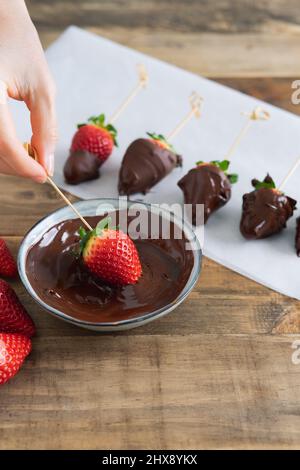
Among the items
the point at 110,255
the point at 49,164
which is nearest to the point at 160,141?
the point at 49,164

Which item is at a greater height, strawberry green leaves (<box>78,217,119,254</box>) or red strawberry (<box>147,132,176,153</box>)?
strawberry green leaves (<box>78,217,119,254</box>)

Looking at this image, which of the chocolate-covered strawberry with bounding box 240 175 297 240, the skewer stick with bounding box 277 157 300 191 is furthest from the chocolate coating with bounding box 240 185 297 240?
the skewer stick with bounding box 277 157 300 191

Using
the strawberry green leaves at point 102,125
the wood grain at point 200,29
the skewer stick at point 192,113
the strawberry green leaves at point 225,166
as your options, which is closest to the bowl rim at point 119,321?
the strawberry green leaves at point 225,166

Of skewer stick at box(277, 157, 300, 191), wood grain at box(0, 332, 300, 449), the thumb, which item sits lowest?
wood grain at box(0, 332, 300, 449)

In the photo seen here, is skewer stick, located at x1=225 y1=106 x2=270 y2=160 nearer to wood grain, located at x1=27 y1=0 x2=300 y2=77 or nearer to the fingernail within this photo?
wood grain, located at x1=27 y1=0 x2=300 y2=77

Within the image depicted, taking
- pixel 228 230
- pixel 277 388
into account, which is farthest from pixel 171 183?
pixel 277 388

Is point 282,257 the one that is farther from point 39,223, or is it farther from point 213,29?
point 213,29

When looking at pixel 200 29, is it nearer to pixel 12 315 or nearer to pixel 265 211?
pixel 265 211
